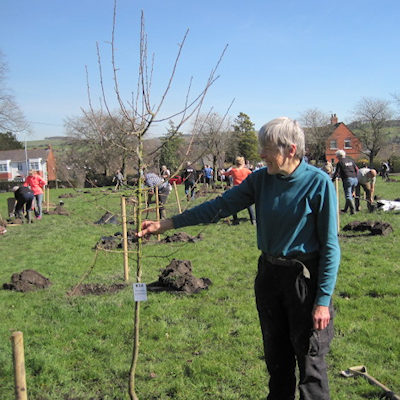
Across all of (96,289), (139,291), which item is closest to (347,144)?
(96,289)

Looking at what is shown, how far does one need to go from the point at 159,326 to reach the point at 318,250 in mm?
2977

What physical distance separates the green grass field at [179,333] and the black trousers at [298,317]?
0.99 meters

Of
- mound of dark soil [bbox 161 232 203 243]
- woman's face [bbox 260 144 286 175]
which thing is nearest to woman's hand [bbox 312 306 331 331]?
woman's face [bbox 260 144 286 175]

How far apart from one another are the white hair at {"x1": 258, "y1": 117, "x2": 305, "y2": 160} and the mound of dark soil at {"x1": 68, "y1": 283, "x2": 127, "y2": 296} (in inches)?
182

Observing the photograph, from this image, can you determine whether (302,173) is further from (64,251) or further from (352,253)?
(64,251)

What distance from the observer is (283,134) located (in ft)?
7.50

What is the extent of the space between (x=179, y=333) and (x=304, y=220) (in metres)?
2.85

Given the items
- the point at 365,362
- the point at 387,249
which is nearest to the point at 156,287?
the point at 365,362

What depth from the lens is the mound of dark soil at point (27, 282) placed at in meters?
6.49

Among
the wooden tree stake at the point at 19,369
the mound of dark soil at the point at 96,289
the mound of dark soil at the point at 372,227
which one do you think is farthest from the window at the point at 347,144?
the wooden tree stake at the point at 19,369

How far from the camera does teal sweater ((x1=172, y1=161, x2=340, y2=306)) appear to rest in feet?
7.54

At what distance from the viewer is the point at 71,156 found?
53781mm

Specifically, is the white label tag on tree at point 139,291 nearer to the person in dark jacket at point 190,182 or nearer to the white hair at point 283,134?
the person in dark jacket at point 190,182

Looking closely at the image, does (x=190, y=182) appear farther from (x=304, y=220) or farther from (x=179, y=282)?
(x=304, y=220)
